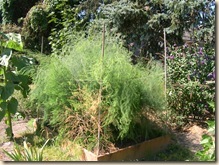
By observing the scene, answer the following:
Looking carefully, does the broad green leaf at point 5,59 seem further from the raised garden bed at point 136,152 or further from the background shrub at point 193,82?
the background shrub at point 193,82

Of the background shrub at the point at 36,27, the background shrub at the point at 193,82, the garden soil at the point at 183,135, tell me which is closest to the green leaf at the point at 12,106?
the garden soil at the point at 183,135

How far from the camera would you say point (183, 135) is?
3568 millimetres

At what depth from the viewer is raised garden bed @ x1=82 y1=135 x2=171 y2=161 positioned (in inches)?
100

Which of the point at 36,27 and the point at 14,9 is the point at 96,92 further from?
the point at 14,9

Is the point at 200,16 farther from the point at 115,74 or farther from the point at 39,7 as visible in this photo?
the point at 39,7

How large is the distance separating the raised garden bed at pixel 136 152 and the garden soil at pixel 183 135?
1.06 feet

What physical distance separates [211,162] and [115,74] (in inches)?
48.9

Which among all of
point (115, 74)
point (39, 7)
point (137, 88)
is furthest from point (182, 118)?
point (39, 7)

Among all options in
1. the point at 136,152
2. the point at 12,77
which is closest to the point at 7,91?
the point at 12,77

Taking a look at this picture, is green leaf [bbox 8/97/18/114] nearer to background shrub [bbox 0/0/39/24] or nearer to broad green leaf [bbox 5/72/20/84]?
broad green leaf [bbox 5/72/20/84]

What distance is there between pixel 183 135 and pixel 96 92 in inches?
62.7

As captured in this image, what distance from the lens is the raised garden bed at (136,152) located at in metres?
2.54

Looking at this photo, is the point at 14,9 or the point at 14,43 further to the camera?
the point at 14,9

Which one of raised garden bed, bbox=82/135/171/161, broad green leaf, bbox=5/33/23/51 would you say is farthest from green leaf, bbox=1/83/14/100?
raised garden bed, bbox=82/135/171/161
